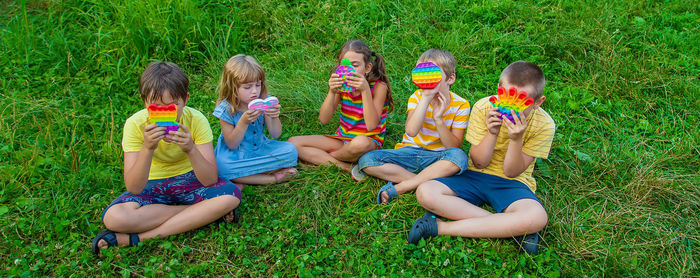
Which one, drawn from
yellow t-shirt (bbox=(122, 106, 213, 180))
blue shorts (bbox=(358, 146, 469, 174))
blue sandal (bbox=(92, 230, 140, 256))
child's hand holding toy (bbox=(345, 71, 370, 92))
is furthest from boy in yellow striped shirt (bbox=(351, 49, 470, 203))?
blue sandal (bbox=(92, 230, 140, 256))

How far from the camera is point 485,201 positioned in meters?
3.12

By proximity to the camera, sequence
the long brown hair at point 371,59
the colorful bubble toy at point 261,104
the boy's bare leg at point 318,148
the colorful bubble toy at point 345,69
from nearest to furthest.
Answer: the colorful bubble toy at point 261,104 → the colorful bubble toy at point 345,69 → the long brown hair at point 371,59 → the boy's bare leg at point 318,148

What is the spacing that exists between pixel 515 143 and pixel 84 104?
12.1 feet

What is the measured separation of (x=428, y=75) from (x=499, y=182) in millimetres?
832

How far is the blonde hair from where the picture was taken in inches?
125

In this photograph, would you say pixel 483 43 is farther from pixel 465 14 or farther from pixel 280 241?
pixel 280 241

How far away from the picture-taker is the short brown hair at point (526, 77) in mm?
2850

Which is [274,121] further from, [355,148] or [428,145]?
[428,145]

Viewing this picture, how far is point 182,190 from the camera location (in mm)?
3018

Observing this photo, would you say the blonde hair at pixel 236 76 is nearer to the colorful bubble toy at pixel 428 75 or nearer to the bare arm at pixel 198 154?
the bare arm at pixel 198 154

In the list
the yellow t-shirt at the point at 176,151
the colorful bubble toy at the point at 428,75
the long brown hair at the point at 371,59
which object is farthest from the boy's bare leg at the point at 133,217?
the colorful bubble toy at the point at 428,75

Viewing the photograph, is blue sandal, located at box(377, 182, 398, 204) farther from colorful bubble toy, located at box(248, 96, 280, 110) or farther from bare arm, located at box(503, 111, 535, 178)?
colorful bubble toy, located at box(248, 96, 280, 110)

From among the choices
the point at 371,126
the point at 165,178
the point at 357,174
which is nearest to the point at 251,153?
the point at 165,178

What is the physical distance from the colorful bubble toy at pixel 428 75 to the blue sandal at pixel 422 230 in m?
0.86
